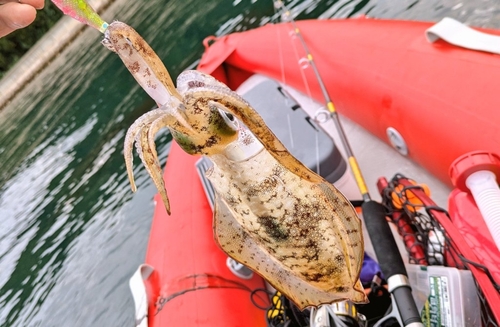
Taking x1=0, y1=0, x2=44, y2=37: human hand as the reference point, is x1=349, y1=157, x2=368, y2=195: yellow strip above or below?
below

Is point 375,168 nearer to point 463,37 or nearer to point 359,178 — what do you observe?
point 359,178

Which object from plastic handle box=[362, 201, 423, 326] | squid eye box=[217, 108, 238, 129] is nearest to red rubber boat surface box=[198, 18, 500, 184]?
plastic handle box=[362, 201, 423, 326]

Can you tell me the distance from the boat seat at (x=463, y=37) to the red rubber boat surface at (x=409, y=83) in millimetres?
36

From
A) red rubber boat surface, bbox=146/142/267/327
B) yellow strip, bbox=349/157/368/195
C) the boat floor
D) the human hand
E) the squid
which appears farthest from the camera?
the boat floor

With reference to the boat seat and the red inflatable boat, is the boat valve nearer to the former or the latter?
the red inflatable boat

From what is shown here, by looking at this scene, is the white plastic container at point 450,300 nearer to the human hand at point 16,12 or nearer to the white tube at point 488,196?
the white tube at point 488,196

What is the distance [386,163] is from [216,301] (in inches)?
61.7

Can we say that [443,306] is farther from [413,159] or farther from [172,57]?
[172,57]

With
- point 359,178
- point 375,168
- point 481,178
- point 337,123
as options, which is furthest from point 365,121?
point 481,178

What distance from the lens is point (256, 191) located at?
0.97m

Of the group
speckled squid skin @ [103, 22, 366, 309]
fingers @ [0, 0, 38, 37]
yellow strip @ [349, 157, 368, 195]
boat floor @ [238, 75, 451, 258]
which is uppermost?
fingers @ [0, 0, 38, 37]

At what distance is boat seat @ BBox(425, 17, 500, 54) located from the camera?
2.15 metres

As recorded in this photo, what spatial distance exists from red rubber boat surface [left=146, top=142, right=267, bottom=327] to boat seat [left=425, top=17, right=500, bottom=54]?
191cm

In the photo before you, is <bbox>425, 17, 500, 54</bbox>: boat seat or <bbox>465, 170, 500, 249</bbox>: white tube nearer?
<bbox>465, 170, 500, 249</bbox>: white tube
